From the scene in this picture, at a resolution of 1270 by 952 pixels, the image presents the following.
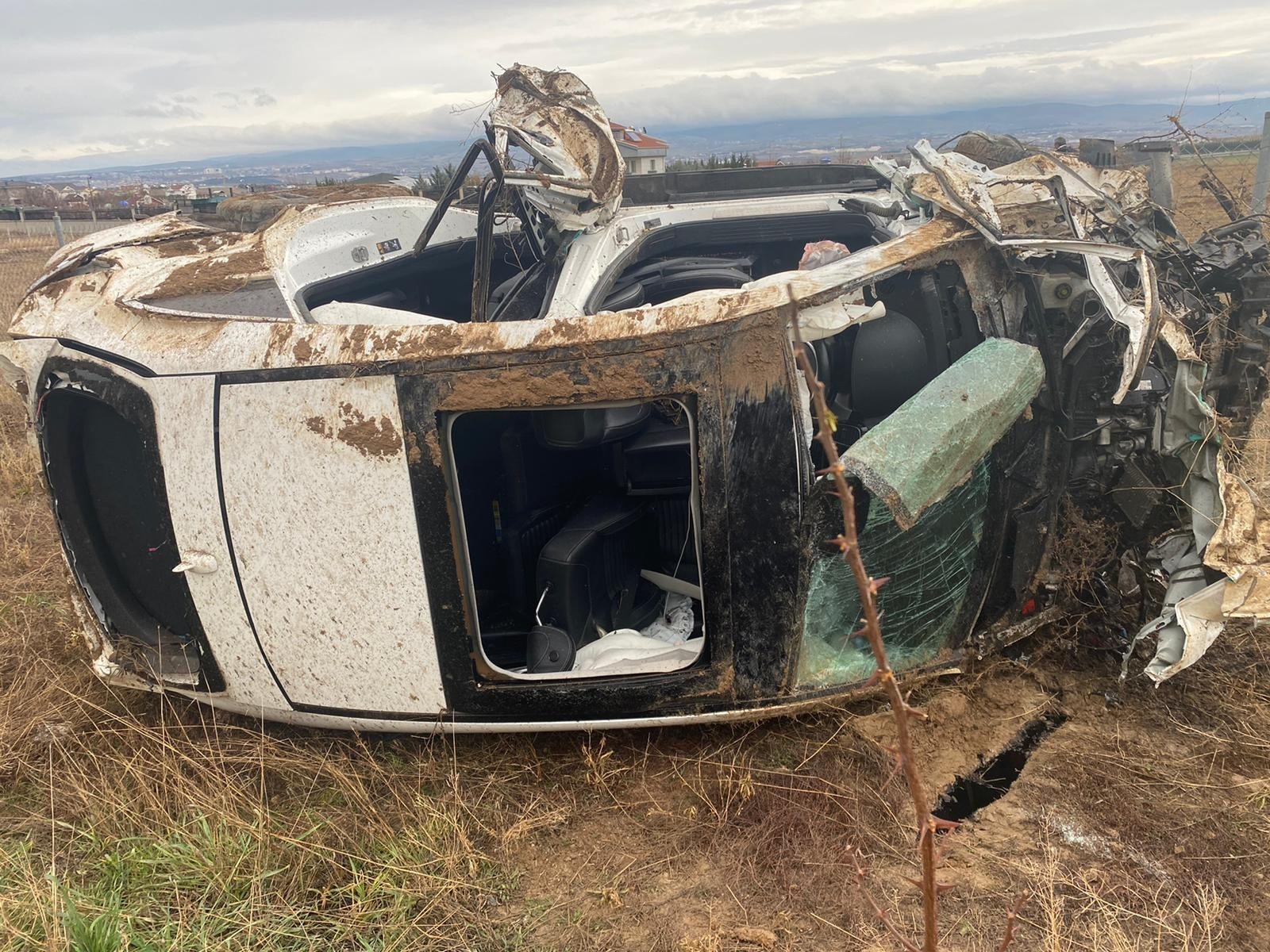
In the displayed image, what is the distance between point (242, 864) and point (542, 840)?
82cm

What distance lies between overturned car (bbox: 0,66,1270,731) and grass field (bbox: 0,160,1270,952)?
0.31 m

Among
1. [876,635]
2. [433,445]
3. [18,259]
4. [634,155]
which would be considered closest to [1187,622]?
[876,635]

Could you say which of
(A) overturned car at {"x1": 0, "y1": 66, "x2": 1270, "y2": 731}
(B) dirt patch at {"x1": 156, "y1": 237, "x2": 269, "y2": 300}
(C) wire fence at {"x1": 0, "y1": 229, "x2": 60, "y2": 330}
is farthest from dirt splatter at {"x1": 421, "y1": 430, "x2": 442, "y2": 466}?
(C) wire fence at {"x1": 0, "y1": 229, "x2": 60, "y2": 330}

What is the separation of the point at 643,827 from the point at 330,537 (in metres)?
1.24

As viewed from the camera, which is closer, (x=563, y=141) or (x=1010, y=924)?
(x=1010, y=924)

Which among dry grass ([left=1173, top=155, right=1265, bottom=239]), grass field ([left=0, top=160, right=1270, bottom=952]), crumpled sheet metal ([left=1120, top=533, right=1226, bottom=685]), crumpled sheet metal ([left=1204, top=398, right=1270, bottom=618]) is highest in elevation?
dry grass ([left=1173, top=155, right=1265, bottom=239])

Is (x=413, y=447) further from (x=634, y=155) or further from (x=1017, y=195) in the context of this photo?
(x=634, y=155)

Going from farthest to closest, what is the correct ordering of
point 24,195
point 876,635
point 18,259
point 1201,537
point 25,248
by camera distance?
point 24,195, point 25,248, point 18,259, point 1201,537, point 876,635

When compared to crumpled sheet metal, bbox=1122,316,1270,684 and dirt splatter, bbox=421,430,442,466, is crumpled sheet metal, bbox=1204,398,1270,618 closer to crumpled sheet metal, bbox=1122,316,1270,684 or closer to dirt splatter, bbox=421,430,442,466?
crumpled sheet metal, bbox=1122,316,1270,684

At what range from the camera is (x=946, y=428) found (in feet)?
7.52

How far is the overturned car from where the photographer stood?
2.32m

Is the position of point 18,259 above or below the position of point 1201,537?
above

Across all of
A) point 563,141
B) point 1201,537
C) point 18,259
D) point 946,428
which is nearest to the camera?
point 946,428

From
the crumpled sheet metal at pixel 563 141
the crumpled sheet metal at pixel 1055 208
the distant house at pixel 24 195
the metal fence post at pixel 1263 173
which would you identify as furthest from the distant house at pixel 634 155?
the distant house at pixel 24 195
